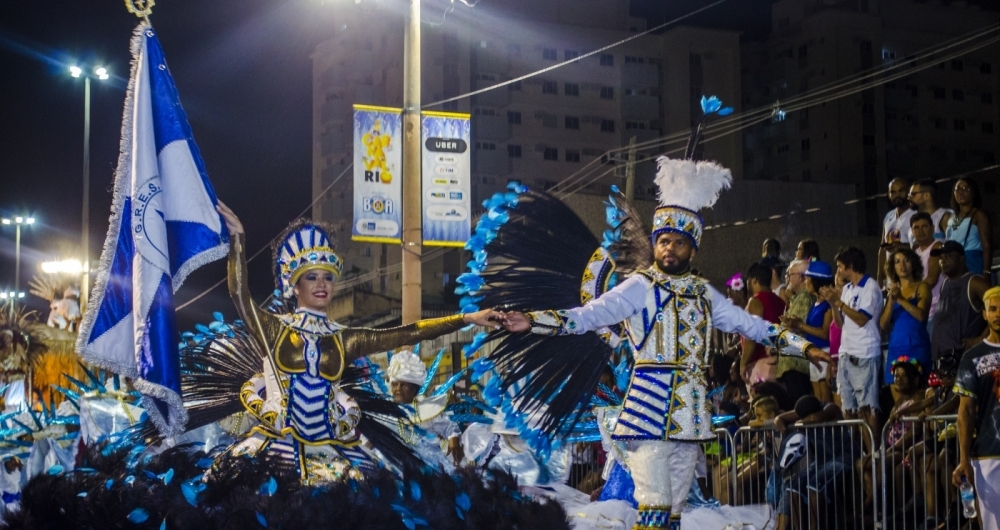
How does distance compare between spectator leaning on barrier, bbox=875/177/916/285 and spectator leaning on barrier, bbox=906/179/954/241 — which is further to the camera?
spectator leaning on barrier, bbox=875/177/916/285

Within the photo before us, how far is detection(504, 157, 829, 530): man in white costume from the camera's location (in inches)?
231

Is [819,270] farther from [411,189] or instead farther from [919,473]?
[411,189]

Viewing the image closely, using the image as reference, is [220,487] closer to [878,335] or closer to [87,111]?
[878,335]

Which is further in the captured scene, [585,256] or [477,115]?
[477,115]

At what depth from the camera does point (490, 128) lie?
47719 mm

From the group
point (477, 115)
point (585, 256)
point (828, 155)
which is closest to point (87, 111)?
point (585, 256)

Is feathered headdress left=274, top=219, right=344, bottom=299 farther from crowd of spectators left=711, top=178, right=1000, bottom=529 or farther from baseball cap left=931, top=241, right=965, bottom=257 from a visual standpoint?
baseball cap left=931, top=241, right=965, bottom=257

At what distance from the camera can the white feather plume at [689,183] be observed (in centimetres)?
616

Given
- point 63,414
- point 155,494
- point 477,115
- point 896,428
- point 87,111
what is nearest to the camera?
point 155,494

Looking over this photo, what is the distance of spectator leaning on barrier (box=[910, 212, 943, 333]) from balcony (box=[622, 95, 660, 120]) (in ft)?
134

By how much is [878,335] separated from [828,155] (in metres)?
41.7

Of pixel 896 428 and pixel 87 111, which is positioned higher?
pixel 87 111

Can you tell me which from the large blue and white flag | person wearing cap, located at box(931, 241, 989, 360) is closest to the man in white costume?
the large blue and white flag

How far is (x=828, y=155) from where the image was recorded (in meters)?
48.5
